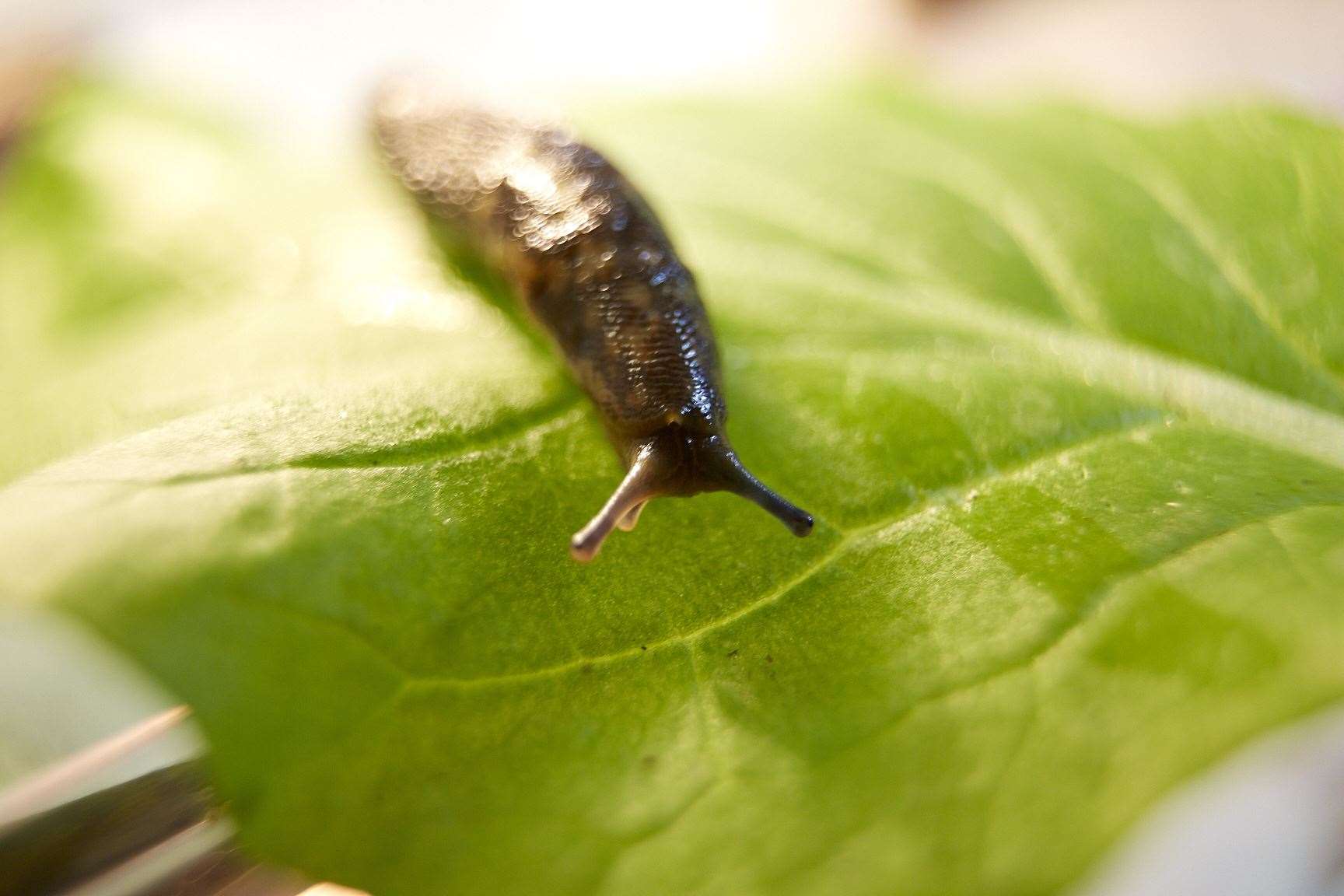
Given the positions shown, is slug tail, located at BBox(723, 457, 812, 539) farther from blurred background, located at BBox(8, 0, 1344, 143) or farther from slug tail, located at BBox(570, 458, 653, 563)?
blurred background, located at BBox(8, 0, 1344, 143)

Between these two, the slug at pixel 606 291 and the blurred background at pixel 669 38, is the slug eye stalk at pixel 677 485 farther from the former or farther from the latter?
the blurred background at pixel 669 38

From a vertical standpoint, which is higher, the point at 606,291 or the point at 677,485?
the point at 606,291

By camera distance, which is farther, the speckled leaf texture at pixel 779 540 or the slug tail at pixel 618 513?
the slug tail at pixel 618 513

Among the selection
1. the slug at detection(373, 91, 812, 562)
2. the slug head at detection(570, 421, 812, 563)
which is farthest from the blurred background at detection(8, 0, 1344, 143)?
the slug head at detection(570, 421, 812, 563)

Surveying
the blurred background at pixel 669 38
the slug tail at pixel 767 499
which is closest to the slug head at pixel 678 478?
the slug tail at pixel 767 499

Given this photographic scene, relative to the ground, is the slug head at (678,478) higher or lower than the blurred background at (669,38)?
lower

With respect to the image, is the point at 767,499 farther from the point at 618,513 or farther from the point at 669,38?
the point at 669,38

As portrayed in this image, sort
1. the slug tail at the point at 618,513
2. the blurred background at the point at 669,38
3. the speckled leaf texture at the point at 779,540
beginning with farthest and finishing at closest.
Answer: the blurred background at the point at 669,38 < the slug tail at the point at 618,513 < the speckled leaf texture at the point at 779,540

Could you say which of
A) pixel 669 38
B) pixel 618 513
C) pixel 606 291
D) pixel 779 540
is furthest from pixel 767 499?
pixel 669 38

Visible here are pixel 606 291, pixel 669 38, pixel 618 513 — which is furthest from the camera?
pixel 669 38
